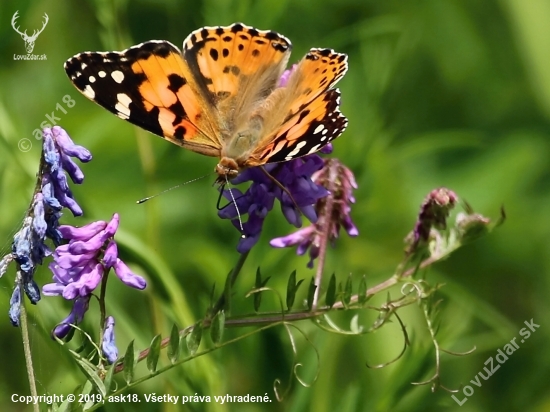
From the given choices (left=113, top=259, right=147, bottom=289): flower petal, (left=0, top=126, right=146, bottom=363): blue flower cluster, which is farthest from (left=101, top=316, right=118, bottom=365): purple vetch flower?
(left=113, top=259, right=147, bottom=289): flower petal

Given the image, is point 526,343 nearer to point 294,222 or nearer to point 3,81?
point 294,222

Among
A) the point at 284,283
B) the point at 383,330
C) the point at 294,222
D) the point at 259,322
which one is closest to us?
the point at 259,322

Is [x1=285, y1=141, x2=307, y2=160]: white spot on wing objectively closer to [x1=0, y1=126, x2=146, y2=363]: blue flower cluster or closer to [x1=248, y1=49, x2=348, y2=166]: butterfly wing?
[x1=248, y1=49, x2=348, y2=166]: butterfly wing

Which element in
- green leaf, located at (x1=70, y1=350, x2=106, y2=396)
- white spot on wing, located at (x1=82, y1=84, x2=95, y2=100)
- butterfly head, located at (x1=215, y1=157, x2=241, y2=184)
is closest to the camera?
green leaf, located at (x1=70, y1=350, x2=106, y2=396)

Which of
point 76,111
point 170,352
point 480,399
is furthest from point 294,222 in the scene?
point 76,111

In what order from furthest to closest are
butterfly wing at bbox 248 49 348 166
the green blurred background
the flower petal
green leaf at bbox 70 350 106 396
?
the green blurred background → butterfly wing at bbox 248 49 348 166 → the flower petal → green leaf at bbox 70 350 106 396

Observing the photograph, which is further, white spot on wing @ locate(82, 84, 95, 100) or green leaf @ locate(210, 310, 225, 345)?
white spot on wing @ locate(82, 84, 95, 100)

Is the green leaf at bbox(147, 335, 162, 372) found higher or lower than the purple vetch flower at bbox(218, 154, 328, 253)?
lower
